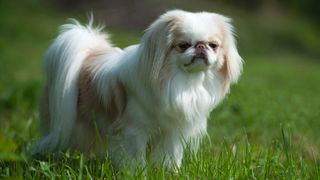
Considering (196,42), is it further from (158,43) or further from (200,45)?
(158,43)

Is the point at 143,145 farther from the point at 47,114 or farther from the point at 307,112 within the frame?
the point at 307,112

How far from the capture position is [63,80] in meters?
5.12

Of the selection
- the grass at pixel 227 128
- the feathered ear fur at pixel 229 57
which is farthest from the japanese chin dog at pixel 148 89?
the grass at pixel 227 128

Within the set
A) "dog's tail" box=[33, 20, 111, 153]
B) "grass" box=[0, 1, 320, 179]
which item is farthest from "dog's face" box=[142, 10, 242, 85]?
"dog's tail" box=[33, 20, 111, 153]

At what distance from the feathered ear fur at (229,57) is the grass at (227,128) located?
0.43 meters

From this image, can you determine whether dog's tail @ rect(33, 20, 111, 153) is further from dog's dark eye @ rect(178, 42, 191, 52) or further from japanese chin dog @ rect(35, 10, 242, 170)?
dog's dark eye @ rect(178, 42, 191, 52)

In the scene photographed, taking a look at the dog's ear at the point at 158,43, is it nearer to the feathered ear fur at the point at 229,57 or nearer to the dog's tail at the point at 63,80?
the feathered ear fur at the point at 229,57

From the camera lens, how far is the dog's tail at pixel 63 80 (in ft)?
16.8

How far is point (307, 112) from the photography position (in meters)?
7.68

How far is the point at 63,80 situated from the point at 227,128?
83.0 inches

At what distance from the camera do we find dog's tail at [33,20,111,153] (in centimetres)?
511

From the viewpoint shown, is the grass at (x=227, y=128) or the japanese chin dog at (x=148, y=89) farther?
the japanese chin dog at (x=148, y=89)

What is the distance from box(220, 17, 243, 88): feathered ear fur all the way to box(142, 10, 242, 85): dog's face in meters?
0.02

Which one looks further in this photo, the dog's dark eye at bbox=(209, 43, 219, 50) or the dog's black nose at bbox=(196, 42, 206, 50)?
the dog's dark eye at bbox=(209, 43, 219, 50)
